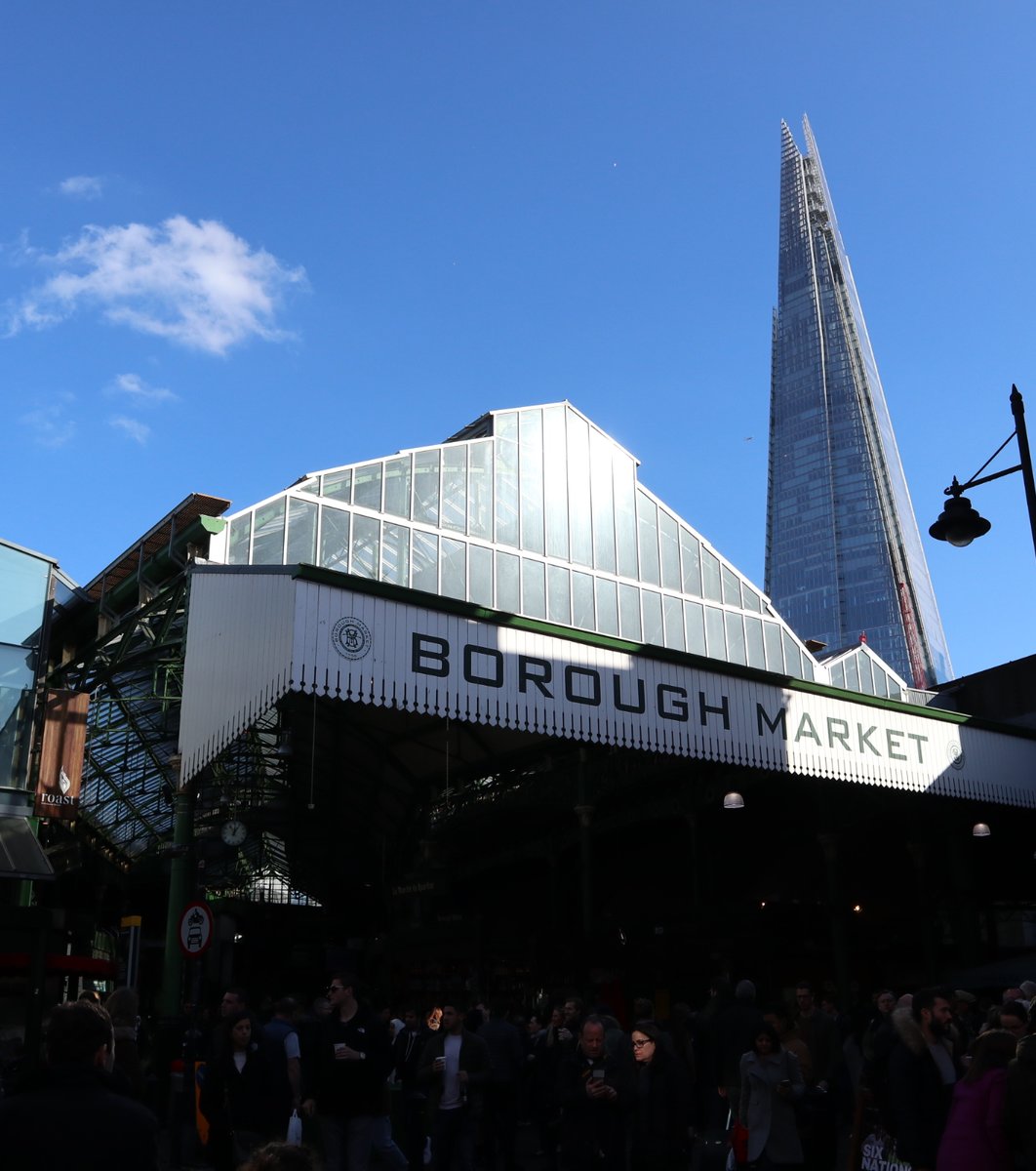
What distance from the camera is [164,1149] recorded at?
14625mm

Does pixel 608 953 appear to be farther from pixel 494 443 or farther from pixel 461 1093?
pixel 461 1093

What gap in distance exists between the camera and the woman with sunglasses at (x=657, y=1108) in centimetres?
867

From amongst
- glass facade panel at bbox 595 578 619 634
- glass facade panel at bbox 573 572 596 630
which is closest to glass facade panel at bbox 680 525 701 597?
glass facade panel at bbox 595 578 619 634

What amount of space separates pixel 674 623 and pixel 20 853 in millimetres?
16069

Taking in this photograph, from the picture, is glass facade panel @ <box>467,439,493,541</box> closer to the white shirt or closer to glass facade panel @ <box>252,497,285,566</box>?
glass facade panel @ <box>252,497,285,566</box>

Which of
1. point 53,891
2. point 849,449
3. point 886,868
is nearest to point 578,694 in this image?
point 886,868

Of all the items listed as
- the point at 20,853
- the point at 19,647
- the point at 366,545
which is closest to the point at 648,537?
the point at 366,545

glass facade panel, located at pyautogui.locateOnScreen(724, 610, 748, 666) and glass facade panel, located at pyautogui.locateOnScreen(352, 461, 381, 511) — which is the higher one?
glass facade panel, located at pyautogui.locateOnScreen(352, 461, 381, 511)

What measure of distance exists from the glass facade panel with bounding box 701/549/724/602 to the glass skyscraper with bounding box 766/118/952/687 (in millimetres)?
124645

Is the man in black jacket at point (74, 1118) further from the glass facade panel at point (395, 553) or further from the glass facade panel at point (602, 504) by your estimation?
the glass facade panel at point (602, 504)

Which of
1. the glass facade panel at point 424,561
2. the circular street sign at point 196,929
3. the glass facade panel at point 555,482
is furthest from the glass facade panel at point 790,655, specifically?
the circular street sign at point 196,929

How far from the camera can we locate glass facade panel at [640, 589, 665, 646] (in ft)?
91.9

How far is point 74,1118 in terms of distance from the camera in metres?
3.44

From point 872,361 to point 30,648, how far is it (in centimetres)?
17263
